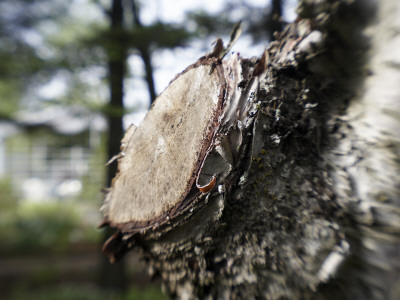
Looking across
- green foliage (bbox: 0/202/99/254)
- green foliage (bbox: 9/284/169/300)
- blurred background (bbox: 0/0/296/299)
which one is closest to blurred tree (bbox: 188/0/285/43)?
blurred background (bbox: 0/0/296/299)

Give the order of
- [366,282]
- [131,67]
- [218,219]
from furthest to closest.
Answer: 1. [131,67]
2. [218,219]
3. [366,282]

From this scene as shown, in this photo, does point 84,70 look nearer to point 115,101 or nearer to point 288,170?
point 115,101

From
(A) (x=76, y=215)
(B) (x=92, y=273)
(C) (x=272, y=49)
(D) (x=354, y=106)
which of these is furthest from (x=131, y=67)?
(A) (x=76, y=215)

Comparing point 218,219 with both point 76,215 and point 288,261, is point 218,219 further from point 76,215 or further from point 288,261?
point 76,215

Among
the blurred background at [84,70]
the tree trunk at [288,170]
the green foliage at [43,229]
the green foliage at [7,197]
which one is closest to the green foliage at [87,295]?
the blurred background at [84,70]

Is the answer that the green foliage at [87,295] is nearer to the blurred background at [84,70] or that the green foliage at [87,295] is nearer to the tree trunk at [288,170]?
the blurred background at [84,70]

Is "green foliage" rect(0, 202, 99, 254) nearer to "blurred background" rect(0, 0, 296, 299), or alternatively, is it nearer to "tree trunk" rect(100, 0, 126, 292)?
"blurred background" rect(0, 0, 296, 299)

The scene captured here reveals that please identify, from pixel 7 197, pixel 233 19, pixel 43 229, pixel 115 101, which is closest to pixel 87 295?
pixel 115 101

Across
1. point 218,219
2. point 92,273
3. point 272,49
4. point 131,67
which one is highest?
point 131,67
